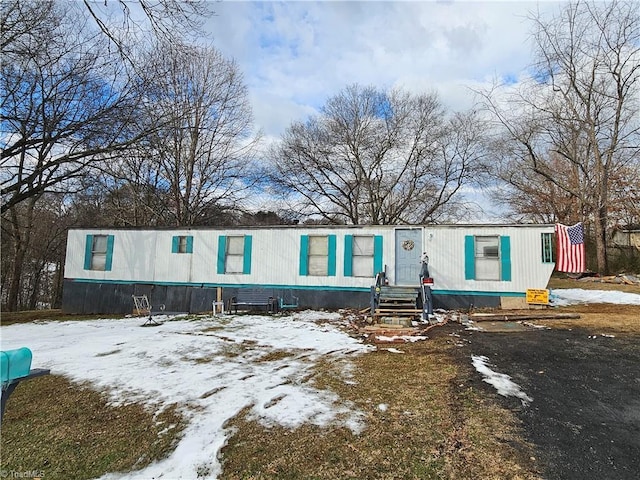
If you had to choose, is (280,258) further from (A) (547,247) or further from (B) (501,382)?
(B) (501,382)

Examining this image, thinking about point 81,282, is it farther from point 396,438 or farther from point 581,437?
point 581,437

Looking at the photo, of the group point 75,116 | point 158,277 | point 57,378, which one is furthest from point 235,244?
point 57,378

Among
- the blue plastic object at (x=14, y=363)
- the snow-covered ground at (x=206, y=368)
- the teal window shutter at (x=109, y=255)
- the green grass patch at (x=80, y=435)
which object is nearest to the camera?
the blue plastic object at (x=14, y=363)

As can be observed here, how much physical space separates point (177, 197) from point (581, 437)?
18885 mm

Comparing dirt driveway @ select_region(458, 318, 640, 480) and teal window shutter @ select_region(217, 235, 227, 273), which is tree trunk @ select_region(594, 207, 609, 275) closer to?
dirt driveway @ select_region(458, 318, 640, 480)

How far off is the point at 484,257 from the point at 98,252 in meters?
13.6

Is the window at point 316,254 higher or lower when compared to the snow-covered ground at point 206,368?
higher

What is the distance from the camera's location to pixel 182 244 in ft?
41.6

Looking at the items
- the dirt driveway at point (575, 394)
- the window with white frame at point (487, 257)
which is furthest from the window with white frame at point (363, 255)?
the dirt driveway at point (575, 394)

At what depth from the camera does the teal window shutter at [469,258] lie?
10.6m

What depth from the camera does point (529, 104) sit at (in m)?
18.4

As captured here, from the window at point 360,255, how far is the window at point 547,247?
182 inches

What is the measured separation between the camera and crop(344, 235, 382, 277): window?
11.3m

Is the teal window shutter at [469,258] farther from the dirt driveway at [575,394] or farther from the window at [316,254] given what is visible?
the window at [316,254]
